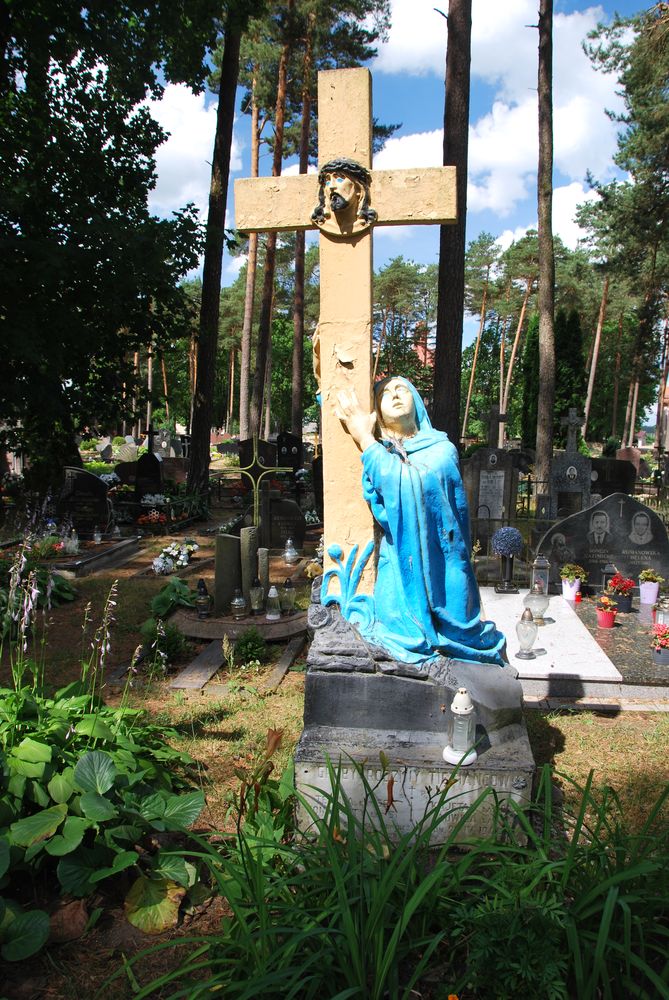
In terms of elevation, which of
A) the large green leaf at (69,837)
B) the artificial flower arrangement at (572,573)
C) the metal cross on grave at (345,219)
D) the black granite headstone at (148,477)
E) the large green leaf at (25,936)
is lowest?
the large green leaf at (25,936)

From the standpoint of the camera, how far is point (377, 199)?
12.6 feet

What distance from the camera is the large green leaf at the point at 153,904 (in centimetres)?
284

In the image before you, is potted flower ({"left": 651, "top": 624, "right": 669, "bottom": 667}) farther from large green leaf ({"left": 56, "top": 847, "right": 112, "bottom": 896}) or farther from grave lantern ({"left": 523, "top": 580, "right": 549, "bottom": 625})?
large green leaf ({"left": 56, "top": 847, "right": 112, "bottom": 896})

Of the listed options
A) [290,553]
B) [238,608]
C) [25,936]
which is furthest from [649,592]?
[25,936]

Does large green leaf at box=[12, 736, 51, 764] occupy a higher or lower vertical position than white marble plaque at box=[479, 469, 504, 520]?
lower

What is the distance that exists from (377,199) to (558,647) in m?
4.29

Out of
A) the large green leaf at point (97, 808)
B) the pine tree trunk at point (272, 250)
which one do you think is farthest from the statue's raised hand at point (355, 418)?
the pine tree trunk at point (272, 250)

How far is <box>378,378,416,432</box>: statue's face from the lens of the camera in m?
3.85

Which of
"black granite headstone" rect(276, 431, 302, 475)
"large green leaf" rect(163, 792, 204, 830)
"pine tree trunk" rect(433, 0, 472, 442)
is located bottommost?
"large green leaf" rect(163, 792, 204, 830)

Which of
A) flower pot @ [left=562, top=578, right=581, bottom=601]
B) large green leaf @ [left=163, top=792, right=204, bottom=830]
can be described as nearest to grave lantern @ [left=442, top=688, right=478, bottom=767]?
large green leaf @ [left=163, top=792, right=204, bottom=830]

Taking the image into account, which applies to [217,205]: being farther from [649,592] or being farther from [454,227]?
[649,592]

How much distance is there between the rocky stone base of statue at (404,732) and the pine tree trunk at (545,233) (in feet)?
35.6

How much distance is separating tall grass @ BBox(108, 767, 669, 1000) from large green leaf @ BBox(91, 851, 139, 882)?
1.21 feet

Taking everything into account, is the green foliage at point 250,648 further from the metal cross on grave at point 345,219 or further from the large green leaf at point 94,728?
the large green leaf at point 94,728
